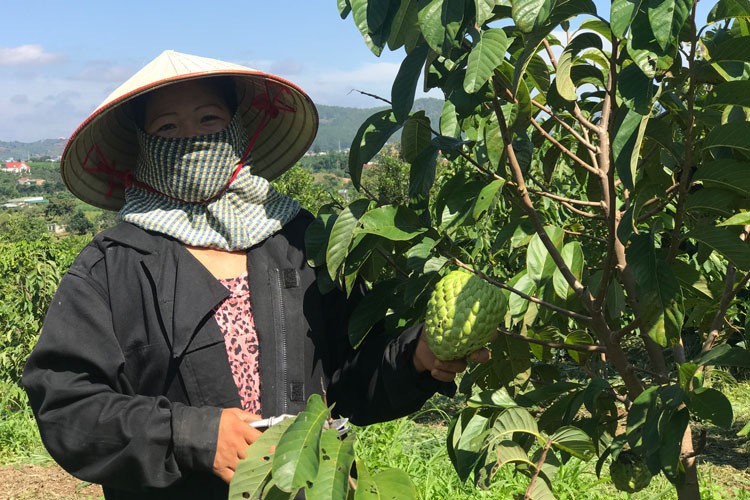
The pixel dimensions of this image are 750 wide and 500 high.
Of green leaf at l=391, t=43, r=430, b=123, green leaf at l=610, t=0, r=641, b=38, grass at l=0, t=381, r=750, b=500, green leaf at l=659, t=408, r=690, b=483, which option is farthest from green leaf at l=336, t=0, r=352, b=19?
grass at l=0, t=381, r=750, b=500

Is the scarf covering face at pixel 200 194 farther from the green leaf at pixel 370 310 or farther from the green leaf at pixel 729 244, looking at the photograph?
the green leaf at pixel 729 244

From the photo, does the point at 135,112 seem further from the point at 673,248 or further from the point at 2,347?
the point at 2,347

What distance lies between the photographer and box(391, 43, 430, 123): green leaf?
952 millimetres

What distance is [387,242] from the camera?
4.40 ft

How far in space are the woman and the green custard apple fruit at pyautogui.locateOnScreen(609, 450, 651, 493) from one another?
28 cm

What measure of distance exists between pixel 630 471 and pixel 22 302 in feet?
16.5

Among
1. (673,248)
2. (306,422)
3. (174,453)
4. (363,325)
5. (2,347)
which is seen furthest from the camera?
(2,347)

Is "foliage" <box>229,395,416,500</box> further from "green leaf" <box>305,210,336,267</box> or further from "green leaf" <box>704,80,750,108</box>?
"green leaf" <box>704,80,750,108</box>

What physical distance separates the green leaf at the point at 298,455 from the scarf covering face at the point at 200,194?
65cm

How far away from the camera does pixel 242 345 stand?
4.50 ft

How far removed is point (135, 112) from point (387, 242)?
56cm

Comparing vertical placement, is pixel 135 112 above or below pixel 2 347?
above

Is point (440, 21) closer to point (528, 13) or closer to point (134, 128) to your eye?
point (528, 13)

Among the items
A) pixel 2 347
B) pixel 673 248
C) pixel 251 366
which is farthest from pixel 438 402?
pixel 673 248
